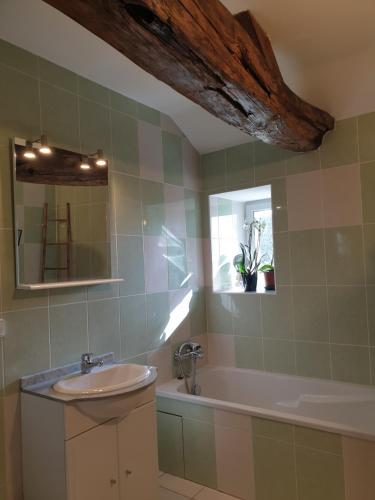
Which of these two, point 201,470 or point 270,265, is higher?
point 270,265

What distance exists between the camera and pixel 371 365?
256cm

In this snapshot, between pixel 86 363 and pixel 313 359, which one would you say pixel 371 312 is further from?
pixel 86 363

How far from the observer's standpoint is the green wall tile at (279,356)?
2.89m

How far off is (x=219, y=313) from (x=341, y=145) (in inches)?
64.2

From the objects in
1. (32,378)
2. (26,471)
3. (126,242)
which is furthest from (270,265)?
(26,471)

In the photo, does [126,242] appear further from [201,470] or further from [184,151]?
[201,470]

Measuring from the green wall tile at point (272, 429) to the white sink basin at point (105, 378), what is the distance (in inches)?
29.4

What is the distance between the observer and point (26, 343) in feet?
6.47

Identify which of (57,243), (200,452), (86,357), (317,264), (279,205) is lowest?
(200,452)

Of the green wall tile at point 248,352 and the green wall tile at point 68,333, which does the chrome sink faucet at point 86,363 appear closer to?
the green wall tile at point 68,333

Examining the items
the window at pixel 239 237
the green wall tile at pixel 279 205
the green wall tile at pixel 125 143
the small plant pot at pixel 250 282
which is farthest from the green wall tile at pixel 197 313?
the green wall tile at pixel 125 143

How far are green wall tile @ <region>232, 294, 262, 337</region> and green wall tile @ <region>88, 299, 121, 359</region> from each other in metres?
1.09

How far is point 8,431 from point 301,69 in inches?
104

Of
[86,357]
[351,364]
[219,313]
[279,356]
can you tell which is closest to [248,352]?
[279,356]
